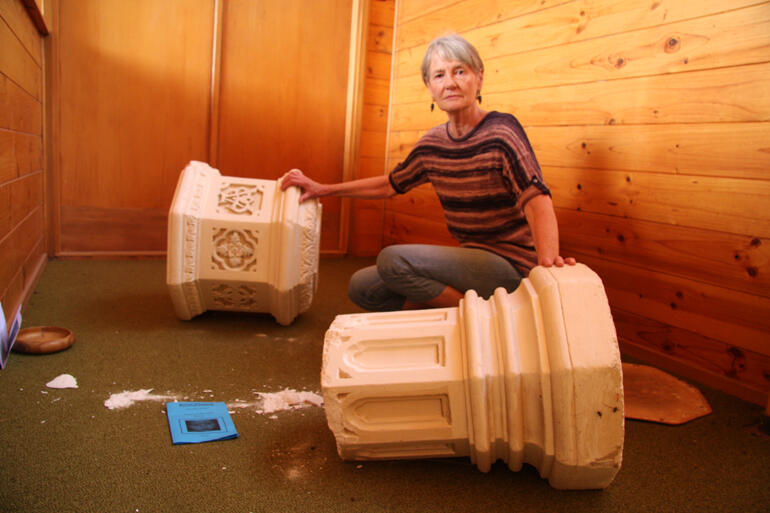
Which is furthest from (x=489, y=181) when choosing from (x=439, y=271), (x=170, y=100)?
(x=170, y=100)

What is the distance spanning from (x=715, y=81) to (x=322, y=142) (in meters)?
2.32

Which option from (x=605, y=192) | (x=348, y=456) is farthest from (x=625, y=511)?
A: (x=605, y=192)

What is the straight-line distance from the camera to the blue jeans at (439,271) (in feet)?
6.11

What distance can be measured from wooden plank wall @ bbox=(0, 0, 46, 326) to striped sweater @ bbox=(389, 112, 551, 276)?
4.52 feet

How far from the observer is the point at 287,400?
1.65 m

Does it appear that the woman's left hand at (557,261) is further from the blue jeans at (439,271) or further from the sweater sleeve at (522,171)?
the blue jeans at (439,271)

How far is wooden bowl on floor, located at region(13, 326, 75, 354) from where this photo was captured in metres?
1.80

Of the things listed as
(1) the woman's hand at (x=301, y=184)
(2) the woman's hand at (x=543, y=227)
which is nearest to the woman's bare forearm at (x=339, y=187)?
(1) the woman's hand at (x=301, y=184)

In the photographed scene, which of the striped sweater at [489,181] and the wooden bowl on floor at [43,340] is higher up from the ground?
the striped sweater at [489,181]

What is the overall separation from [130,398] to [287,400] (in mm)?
420

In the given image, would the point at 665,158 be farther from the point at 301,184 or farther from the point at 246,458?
the point at 246,458

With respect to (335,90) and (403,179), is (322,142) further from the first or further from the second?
(403,179)

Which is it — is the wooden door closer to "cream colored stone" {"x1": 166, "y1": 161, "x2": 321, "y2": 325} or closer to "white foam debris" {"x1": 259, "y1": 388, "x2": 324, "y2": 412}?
"cream colored stone" {"x1": 166, "y1": 161, "x2": 321, "y2": 325}

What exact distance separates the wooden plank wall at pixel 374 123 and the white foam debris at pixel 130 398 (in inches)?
93.1
